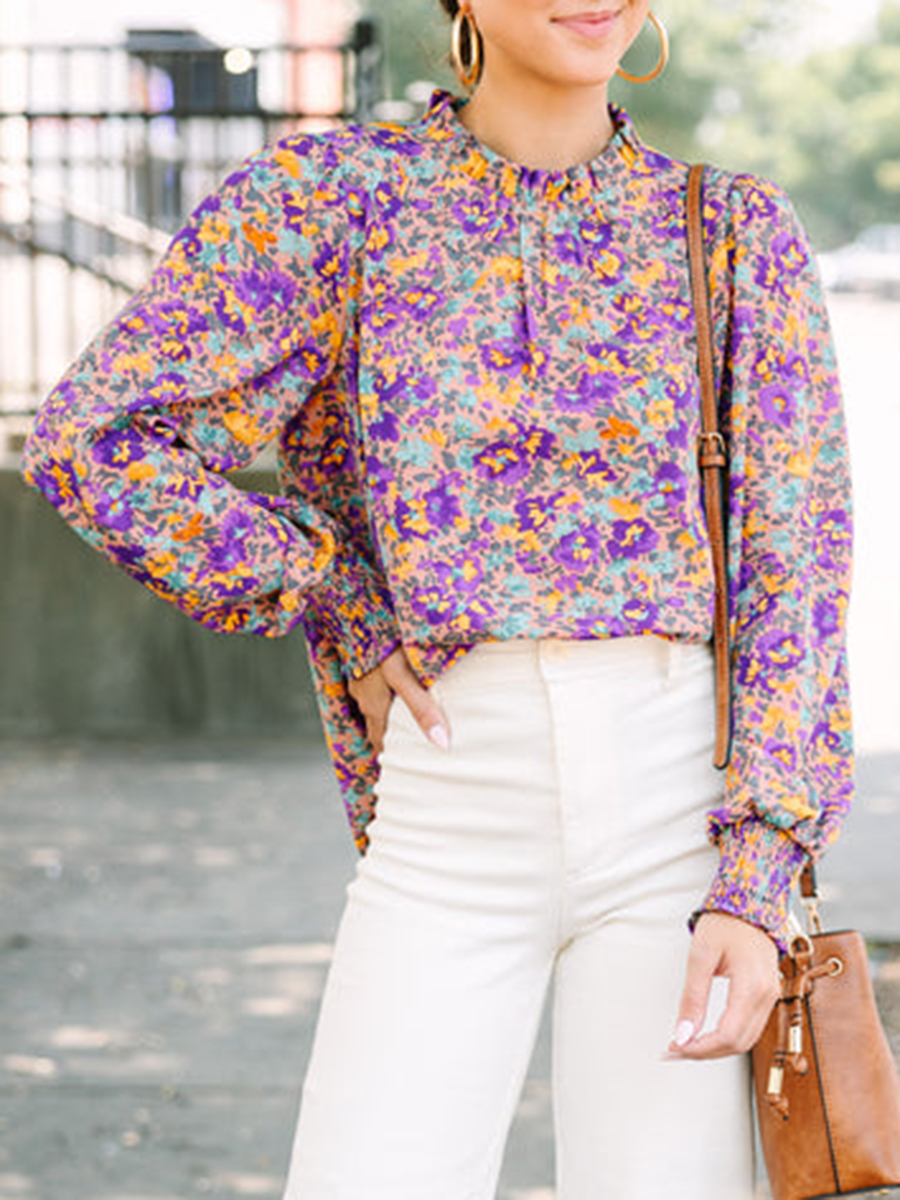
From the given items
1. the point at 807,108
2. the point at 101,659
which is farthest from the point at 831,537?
the point at 807,108

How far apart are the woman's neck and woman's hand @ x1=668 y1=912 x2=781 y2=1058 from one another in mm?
800

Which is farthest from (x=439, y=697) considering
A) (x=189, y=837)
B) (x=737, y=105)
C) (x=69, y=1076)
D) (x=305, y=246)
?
(x=737, y=105)

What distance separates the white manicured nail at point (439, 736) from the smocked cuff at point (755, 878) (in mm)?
285

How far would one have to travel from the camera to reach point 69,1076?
4.48m

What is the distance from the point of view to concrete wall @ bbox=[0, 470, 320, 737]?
8.04 metres

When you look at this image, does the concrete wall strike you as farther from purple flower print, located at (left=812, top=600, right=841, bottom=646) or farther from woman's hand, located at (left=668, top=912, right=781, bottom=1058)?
woman's hand, located at (left=668, top=912, right=781, bottom=1058)

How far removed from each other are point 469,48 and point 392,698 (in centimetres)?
71

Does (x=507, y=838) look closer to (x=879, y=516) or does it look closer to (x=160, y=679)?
(x=160, y=679)

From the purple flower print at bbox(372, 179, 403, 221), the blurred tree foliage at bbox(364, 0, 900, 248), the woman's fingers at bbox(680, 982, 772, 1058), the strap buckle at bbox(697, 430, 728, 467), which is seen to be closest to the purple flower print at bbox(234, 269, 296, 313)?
the purple flower print at bbox(372, 179, 403, 221)

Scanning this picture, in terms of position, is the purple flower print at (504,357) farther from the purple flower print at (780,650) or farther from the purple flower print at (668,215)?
the purple flower print at (780,650)

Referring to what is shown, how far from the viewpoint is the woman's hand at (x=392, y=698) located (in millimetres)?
2033

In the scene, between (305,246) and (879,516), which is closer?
(305,246)

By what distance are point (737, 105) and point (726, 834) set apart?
99058 millimetres

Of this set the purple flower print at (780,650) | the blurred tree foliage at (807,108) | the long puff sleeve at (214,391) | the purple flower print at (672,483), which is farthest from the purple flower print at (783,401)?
the blurred tree foliage at (807,108)
